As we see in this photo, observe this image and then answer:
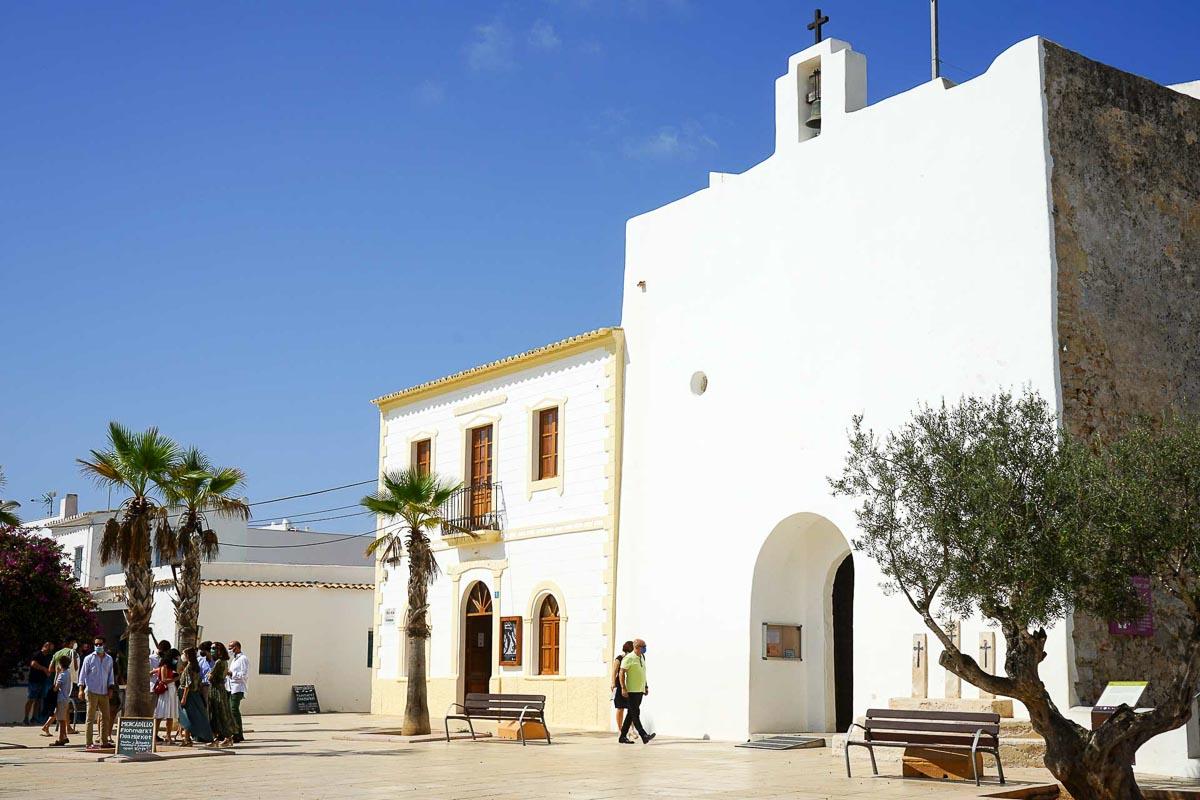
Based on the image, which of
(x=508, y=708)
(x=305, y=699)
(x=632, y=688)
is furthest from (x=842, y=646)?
(x=305, y=699)

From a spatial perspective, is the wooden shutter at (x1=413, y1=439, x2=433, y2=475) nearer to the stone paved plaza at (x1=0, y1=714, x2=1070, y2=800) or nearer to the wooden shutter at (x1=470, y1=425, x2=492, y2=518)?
the wooden shutter at (x1=470, y1=425, x2=492, y2=518)

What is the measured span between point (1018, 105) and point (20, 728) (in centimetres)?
2074

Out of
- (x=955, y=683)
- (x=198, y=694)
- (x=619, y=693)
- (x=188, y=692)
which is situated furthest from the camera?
(x=619, y=693)

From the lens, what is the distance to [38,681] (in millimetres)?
26234

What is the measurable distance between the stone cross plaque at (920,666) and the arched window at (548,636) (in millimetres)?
7684

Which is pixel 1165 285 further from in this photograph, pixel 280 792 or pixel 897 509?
pixel 280 792

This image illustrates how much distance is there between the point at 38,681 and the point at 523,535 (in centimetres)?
1034

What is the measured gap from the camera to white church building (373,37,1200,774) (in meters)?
16.0

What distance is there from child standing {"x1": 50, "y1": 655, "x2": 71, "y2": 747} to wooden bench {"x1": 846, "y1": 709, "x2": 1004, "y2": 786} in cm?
1157

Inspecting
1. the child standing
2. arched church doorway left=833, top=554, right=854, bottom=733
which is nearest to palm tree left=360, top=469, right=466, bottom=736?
the child standing

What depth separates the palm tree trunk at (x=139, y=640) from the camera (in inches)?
699

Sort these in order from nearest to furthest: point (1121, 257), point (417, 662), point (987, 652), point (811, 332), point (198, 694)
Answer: point (987, 652) < point (1121, 257) < point (198, 694) < point (811, 332) < point (417, 662)

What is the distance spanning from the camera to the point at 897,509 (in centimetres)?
1179

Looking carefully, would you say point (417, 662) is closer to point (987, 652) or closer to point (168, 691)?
point (168, 691)
